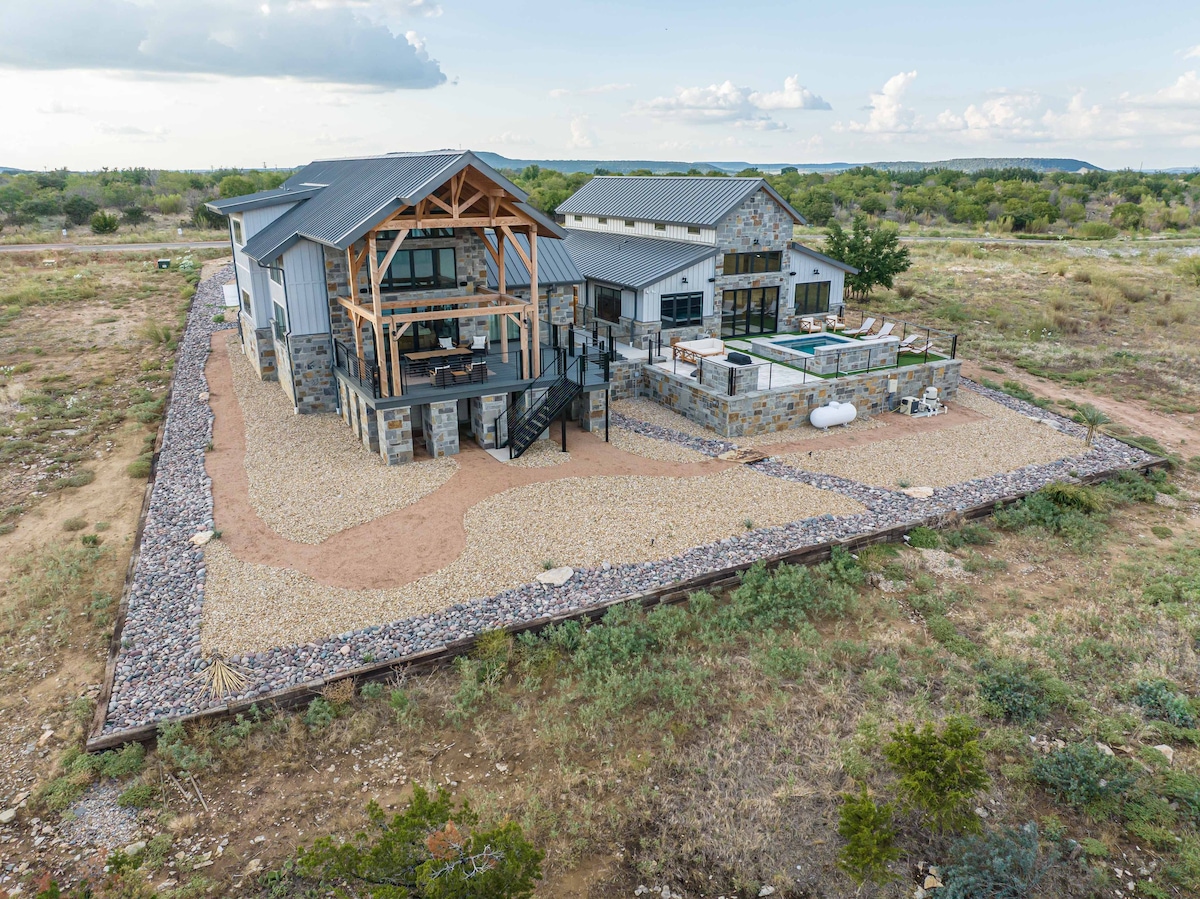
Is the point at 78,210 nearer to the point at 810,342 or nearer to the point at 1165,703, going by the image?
the point at 810,342

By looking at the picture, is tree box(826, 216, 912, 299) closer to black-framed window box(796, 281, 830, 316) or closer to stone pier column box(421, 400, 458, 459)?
black-framed window box(796, 281, 830, 316)

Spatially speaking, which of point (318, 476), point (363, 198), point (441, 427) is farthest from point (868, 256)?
point (318, 476)

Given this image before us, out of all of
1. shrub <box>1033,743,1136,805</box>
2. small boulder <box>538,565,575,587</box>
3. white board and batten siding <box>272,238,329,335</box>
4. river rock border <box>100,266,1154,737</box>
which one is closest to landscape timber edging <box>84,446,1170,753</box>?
river rock border <box>100,266,1154,737</box>

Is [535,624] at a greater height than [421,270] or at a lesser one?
lesser

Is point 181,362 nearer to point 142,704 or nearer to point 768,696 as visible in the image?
point 142,704

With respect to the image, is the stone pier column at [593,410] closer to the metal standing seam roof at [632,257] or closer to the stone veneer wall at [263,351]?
the metal standing seam roof at [632,257]

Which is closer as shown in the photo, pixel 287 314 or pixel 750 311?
pixel 287 314

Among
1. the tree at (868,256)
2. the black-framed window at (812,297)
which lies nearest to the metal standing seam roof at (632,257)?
the black-framed window at (812,297)
